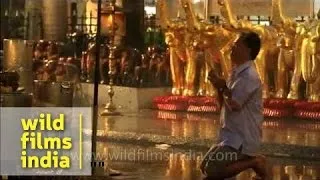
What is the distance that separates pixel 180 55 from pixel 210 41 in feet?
2.91

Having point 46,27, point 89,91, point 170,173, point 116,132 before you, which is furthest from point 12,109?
point 116,132

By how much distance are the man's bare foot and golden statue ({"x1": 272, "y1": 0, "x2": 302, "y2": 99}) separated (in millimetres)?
6588

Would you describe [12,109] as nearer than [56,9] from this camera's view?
Yes

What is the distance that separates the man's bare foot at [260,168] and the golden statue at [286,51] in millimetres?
6588

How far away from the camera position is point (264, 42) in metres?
15.5

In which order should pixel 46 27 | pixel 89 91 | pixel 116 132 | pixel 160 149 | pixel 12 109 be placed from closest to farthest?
pixel 12 109
pixel 89 91
pixel 46 27
pixel 160 149
pixel 116 132

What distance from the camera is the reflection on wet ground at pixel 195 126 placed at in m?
12.5

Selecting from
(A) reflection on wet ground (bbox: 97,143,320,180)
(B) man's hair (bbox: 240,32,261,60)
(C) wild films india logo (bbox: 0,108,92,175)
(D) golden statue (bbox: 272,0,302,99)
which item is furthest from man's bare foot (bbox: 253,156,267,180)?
(D) golden statue (bbox: 272,0,302,99)

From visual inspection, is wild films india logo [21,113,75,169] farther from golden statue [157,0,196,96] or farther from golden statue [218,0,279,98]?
golden statue [157,0,196,96]

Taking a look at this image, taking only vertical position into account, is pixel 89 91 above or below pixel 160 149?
above

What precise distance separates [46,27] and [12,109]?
11.5ft

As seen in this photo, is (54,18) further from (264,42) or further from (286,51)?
(286,51)

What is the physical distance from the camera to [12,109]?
26.7ft

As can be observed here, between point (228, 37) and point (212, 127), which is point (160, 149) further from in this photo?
point (228, 37)
